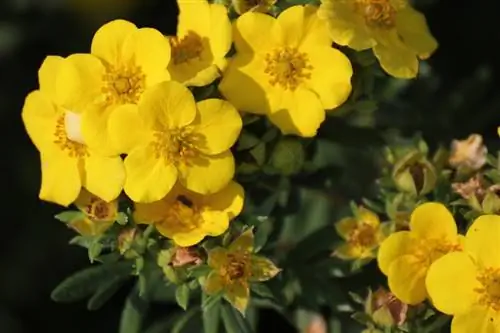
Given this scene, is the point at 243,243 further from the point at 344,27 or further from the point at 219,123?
the point at 344,27

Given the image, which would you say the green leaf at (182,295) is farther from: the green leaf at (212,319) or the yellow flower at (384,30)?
the yellow flower at (384,30)

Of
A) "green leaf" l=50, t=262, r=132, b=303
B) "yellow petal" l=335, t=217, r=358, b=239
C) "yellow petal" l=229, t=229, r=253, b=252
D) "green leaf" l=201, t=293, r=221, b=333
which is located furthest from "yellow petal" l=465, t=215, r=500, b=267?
"green leaf" l=50, t=262, r=132, b=303

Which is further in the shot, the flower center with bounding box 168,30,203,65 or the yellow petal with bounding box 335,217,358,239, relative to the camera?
the yellow petal with bounding box 335,217,358,239

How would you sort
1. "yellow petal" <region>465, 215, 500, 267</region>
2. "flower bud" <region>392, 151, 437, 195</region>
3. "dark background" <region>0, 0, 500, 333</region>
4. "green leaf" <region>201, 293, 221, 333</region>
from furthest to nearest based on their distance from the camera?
"dark background" <region>0, 0, 500, 333</region> < "green leaf" <region>201, 293, 221, 333</region> < "flower bud" <region>392, 151, 437, 195</region> < "yellow petal" <region>465, 215, 500, 267</region>

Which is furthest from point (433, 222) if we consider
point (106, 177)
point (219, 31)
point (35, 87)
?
point (35, 87)

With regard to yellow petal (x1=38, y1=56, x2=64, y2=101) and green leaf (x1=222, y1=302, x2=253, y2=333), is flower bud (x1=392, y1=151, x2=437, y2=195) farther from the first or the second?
yellow petal (x1=38, y1=56, x2=64, y2=101)

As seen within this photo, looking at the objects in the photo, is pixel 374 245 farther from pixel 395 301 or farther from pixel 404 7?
pixel 404 7

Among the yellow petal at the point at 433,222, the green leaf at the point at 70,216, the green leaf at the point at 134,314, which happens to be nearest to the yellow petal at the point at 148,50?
the green leaf at the point at 70,216
